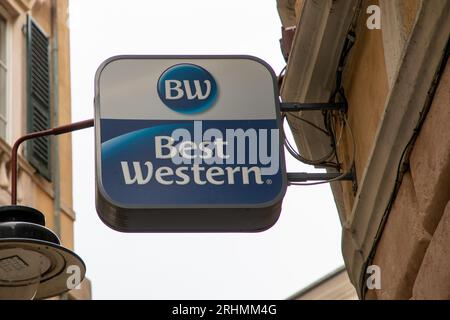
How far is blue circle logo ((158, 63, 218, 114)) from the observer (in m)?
6.38

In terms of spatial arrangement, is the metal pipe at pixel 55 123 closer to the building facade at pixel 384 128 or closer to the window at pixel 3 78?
the window at pixel 3 78

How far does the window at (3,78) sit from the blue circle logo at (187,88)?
26.2 feet

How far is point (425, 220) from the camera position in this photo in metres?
5.50

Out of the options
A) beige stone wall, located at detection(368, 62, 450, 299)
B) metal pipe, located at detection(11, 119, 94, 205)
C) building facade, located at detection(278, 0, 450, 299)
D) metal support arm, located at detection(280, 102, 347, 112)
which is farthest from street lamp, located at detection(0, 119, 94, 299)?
beige stone wall, located at detection(368, 62, 450, 299)

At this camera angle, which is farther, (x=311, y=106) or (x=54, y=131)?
(x=54, y=131)

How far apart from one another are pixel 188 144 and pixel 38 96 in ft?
30.7

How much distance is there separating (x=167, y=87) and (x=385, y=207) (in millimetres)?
1167

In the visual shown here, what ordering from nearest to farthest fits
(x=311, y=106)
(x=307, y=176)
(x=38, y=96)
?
(x=307, y=176) < (x=311, y=106) < (x=38, y=96)

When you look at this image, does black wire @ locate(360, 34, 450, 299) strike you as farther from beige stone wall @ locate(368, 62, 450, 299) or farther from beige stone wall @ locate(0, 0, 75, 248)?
beige stone wall @ locate(0, 0, 75, 248)

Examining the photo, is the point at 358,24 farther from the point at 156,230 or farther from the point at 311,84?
the point at 156,230

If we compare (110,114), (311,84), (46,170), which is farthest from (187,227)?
(46,170)

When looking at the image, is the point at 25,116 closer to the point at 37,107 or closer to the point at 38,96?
the point at 37,107

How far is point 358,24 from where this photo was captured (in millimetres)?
6805

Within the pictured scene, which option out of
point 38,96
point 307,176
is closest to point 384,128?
point 307,176
